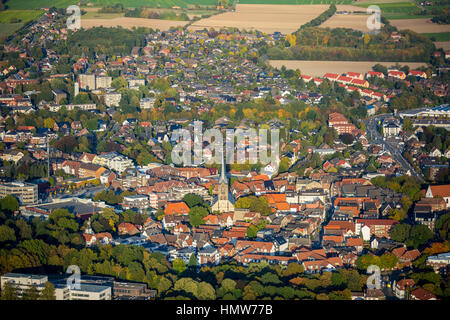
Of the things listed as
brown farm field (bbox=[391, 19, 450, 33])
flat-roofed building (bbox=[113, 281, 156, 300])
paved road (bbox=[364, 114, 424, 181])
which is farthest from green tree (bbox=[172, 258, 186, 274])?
brown farm field (bbox=[391, 19, 450, 33])

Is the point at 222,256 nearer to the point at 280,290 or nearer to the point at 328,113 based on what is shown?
the point at 280,290

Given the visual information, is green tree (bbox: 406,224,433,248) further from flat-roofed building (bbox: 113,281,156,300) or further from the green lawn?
the green lawn

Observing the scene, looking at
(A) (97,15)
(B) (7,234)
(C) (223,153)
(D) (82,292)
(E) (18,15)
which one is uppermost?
(E) (18,15)

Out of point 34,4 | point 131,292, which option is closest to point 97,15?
point 34,4

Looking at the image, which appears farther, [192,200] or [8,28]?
[8,28]

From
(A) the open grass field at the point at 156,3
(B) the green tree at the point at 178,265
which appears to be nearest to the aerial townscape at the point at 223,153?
(B) the green tree at the point at 178,265

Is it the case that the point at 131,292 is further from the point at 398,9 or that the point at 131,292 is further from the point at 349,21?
the point at 398,9
